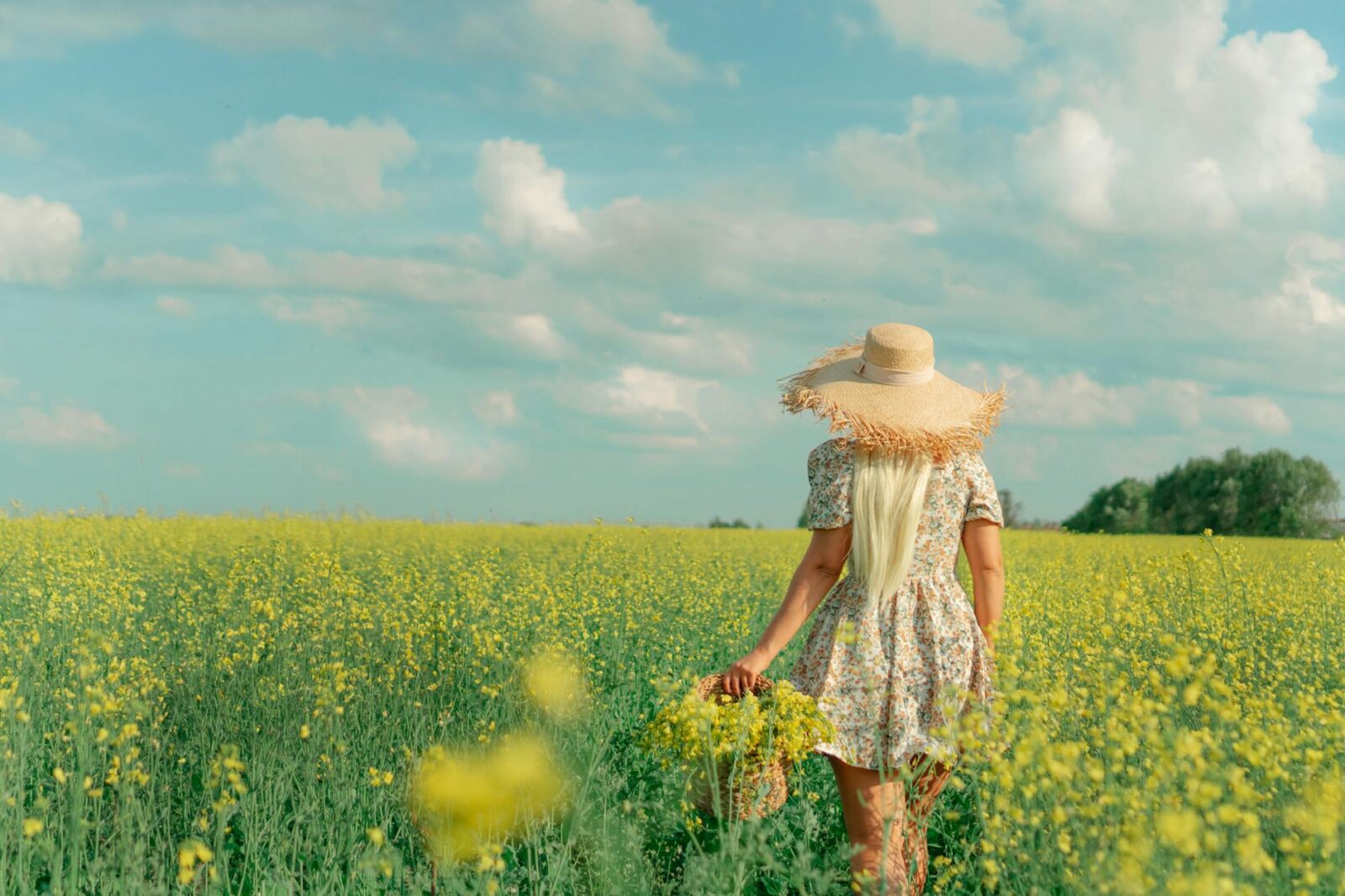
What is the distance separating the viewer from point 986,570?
10.7 ft

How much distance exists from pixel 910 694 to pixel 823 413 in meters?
0.87

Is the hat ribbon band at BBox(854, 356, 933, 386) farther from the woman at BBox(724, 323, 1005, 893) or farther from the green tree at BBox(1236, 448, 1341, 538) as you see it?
the green tree at BBox(1236, 448, 1341, 538)

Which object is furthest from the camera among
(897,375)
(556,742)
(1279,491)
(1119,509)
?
(1119,509)

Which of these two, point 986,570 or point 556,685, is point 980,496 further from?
point 556,685

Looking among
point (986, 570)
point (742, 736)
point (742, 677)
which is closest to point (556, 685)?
point (742, 677)

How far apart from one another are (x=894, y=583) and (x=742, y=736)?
2.32 ft

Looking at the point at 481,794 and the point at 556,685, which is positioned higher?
the point at 556,685

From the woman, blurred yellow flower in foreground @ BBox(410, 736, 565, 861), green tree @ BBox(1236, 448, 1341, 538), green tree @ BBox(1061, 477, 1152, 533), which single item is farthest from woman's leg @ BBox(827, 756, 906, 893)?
green tree @ BBox(1061, 477, 1152, 533)

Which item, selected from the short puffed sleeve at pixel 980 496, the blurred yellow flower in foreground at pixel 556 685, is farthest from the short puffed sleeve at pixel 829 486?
the blurred yellow flower in foreground at pixel 556 685

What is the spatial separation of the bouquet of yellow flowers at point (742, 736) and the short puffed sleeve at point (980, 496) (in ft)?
2.49

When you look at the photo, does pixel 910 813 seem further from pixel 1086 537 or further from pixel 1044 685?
pixel 1086 537

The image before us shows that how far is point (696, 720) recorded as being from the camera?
2783mm

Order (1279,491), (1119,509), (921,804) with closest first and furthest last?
1. (921,804)
2. (1279,491)
3. (1119,509)

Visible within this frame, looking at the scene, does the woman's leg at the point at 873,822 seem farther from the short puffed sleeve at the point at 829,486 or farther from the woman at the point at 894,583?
the short puffed sleeve at the point at 829,486
